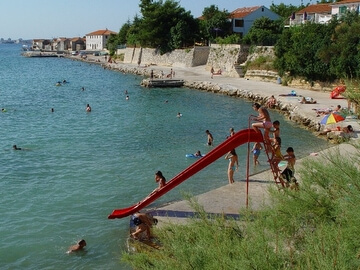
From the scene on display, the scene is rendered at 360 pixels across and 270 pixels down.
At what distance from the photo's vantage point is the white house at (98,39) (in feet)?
456

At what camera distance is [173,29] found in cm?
6925

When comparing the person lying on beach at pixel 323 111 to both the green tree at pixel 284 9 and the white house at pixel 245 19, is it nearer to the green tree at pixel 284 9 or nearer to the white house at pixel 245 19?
the white house at pixel 245 19

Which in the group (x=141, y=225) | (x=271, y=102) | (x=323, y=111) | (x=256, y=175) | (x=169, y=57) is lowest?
(x=141, y=225)

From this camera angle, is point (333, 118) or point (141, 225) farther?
point (333, 118)

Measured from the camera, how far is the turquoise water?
1278cm

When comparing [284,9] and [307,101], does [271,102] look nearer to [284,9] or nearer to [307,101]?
[307,101]

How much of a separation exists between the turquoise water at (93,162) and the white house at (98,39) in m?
100

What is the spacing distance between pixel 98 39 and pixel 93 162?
4996 inches

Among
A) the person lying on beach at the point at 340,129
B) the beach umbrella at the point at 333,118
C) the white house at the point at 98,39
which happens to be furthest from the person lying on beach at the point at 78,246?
the white house at the point at 98,39

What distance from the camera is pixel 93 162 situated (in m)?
20.4

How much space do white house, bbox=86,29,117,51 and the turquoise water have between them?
100029 mm

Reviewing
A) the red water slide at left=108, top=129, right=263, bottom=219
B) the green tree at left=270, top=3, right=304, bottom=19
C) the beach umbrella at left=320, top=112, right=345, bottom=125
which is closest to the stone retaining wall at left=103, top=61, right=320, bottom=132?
the beach umbrella at left=320, top=112, right=345, bottom=125

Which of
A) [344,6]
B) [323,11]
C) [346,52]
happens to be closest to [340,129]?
[346,52]

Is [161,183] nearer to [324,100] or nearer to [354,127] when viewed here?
[354,127]
